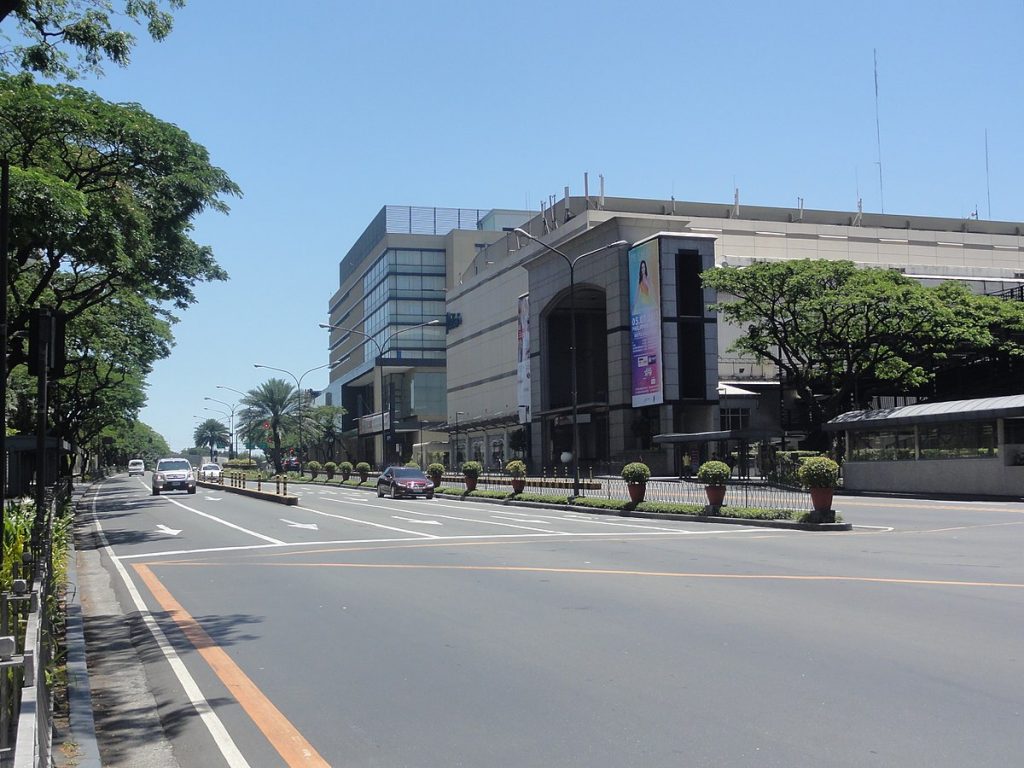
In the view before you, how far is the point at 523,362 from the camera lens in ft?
258

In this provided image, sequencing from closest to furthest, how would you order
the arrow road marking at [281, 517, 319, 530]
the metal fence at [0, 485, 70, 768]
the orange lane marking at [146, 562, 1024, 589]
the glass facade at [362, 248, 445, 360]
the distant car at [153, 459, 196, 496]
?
the metal fence at [0, 485, 70, 768] → the orange lane marking at [146, 562, 1024, 589] → the arrow road marking at [281, 517, 319, 530] → the distant car at [153, 459, 196, 496] → the glass facade at [362, 248, 445, 360]

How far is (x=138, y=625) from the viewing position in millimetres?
10742

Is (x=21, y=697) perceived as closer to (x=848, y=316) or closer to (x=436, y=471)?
(x=436, y=471)

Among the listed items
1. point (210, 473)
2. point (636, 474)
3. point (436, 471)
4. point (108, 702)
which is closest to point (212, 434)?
point (210, 473)

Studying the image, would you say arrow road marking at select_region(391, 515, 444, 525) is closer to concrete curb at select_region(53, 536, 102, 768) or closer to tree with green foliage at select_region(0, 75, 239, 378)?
tree with green foliage at select_region(0, 75, 239, 378)

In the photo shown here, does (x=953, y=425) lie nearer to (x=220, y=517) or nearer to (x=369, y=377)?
(x=220, y=517)

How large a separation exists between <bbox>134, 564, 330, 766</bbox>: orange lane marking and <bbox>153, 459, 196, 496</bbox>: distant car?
40896mm

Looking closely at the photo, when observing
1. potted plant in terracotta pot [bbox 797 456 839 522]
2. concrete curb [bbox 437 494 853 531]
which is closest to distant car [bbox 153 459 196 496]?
concrete curb [bbox 437 494 853 531]

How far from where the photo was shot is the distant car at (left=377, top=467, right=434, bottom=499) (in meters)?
43.8

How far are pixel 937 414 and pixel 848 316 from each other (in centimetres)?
1250

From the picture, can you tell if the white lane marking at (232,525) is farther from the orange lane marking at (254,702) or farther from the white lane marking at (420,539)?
the orange lane marking at (254,702)

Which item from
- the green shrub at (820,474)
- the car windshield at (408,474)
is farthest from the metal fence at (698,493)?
the car windshield at (408,474)

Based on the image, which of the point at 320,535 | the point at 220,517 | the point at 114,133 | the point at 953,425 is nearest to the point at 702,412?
the point at 953,425

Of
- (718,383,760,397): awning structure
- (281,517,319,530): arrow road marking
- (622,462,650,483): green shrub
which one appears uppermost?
(718,383,760,397): awning structure
